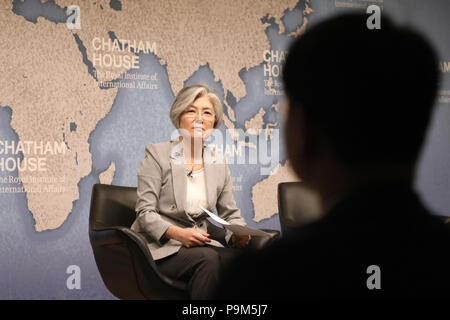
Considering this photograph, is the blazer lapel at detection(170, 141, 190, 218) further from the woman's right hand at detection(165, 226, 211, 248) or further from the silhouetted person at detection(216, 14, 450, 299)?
the silhouetted person at detection(216, 14, 450, 299)

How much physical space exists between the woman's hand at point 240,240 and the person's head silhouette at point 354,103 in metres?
1.89

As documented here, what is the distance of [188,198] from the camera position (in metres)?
2.36

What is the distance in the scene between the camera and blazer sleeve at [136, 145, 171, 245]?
221 centimetres

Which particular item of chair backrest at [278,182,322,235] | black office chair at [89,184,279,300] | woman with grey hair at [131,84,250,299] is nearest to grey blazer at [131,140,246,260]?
woman with grey hair at [131,84,250,299]

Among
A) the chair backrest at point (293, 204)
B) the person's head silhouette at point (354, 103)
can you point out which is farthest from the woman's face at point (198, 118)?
the person's head silhouette at point (354, 103)

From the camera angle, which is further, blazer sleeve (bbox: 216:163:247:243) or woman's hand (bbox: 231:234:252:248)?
blazer sleeve (bbox: 216:163:247:243)

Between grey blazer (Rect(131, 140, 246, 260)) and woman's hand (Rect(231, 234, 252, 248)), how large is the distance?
0.04 m

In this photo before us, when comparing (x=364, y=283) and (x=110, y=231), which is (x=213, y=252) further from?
(x=364, y=283)

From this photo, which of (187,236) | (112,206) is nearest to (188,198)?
(187,236)

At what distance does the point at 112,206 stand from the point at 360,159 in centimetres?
215

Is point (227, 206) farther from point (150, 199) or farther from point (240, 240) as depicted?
point (150, 199)

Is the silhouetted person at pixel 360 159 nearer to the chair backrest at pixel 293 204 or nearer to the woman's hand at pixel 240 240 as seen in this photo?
the woman's hand at pixel 240 240

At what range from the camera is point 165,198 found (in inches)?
92.0
